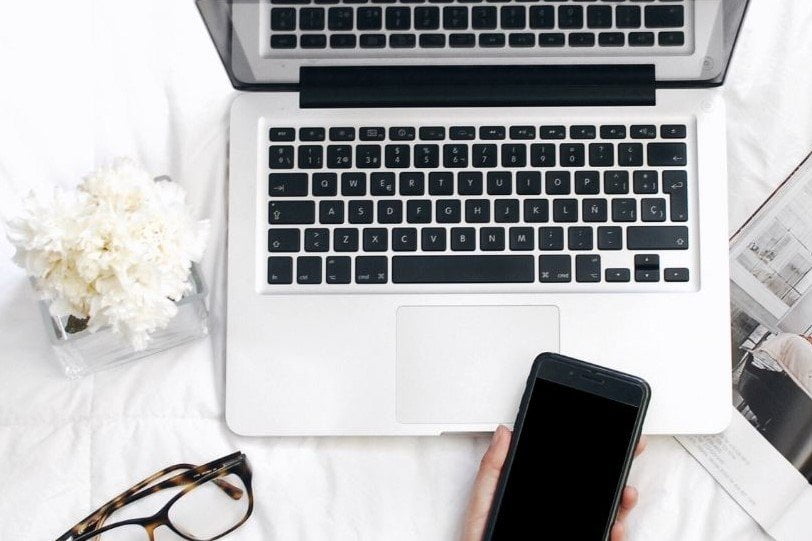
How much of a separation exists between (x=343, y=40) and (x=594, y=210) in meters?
0.23

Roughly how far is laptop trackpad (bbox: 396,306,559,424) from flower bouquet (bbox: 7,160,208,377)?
0.60ft

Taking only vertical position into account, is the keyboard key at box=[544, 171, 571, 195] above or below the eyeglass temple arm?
above

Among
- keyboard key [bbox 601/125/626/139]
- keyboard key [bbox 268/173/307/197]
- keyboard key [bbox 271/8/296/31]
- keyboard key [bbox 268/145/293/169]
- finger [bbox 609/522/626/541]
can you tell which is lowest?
finger [bbox 609/522/626/541]

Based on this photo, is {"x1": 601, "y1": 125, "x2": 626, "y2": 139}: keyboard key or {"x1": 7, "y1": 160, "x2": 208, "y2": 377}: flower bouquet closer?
{"x1": 7, "y1": 160, "x2": 208, "y2": 377}: flower bouquet

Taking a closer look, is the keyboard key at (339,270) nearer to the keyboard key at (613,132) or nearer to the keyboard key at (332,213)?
the keyboard key at (332,213)

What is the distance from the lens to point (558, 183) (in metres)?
0.62

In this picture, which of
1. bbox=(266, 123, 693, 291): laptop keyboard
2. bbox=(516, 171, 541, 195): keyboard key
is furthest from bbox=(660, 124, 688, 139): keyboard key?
bbox=(516, 171, 541, 195): keyboard key

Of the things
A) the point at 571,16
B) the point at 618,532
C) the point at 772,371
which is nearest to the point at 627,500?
the point at 618,532

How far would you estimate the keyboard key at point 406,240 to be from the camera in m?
0.61

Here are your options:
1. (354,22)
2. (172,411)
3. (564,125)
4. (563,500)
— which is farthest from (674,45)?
(172,411)

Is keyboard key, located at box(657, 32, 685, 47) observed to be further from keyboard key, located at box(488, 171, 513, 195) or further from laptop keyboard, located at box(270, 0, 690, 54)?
keyboard key, located at box(488, 171, 513, 195)

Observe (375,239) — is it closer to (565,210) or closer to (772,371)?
(565,210)

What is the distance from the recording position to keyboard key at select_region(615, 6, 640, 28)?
584 mm

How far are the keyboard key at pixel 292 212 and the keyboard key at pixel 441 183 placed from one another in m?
0.09
